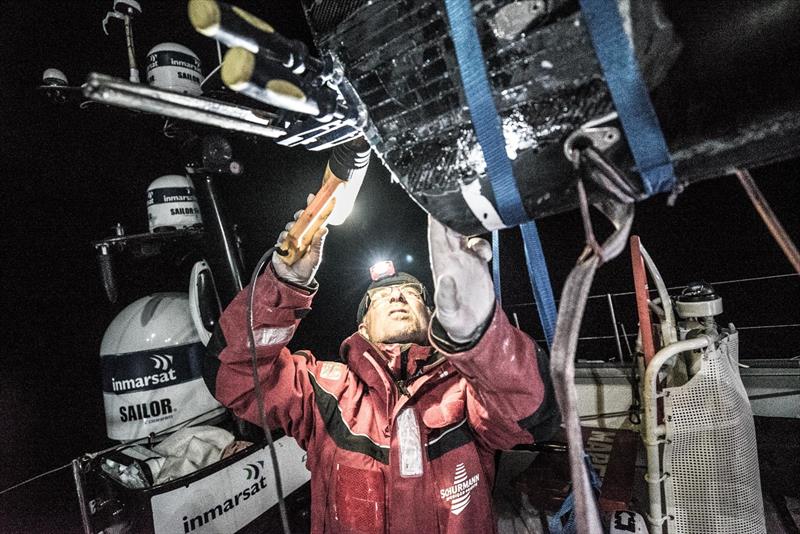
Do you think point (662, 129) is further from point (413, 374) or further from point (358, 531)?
point (358, 531)

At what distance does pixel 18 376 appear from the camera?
3807 mm

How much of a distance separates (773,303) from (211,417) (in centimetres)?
1040

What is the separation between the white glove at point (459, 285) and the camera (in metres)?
1.31

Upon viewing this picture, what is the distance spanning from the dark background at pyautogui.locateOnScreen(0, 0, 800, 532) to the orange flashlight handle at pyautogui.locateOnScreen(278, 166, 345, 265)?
2.25 m

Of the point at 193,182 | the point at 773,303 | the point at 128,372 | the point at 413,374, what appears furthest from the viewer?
the point at 773,303

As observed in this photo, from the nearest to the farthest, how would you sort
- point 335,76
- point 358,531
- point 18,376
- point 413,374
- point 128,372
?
point 335,76 → point 358,531 → point 413,374 → point 128,372 → point 18,376

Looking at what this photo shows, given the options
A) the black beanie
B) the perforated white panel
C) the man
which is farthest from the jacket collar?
the perforated white panel

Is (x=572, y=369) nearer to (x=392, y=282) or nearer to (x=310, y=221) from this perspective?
(x=310, y=221)

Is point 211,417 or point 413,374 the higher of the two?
point 413,374

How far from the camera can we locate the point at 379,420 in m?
2.20

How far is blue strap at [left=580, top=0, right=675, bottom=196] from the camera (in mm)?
667

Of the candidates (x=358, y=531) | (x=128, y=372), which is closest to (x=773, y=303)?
(x=358, y=531)

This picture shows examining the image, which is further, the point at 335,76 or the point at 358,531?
the point at 358,531

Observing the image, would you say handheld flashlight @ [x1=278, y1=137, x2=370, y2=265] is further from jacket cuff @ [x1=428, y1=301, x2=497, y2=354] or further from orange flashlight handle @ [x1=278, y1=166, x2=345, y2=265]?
jacket cuff @ [x1=428, y1=301, x2=497, y2=354]
